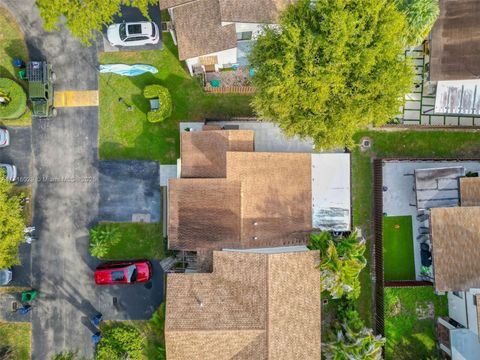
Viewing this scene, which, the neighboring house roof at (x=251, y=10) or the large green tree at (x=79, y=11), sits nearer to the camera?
the large green tree at (x=79, y=11)

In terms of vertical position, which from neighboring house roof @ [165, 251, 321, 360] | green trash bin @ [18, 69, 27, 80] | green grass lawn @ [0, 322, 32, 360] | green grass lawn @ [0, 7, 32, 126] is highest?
green grass lawn @ [0, 7, 32, 126]

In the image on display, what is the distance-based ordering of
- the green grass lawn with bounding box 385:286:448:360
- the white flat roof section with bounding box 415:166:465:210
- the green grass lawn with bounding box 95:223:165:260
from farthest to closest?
the green grass lawn with bounding box 95:223:165:260 → the green grass lawn with bounding box 385:286:448:360 → the white flat roof section with bounding box 415:166:465:210

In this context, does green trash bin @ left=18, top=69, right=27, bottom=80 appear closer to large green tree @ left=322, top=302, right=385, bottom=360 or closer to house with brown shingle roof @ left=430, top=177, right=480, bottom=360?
large green tree @ left=322, top=302, right=385, bottom=360

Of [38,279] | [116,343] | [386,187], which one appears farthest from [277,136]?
[38,279]

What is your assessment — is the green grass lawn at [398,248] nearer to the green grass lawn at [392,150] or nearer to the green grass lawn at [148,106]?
the green grass lawn at [392,150]

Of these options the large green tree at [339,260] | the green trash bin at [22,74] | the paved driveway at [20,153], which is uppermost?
the green trash bin at [22,74]

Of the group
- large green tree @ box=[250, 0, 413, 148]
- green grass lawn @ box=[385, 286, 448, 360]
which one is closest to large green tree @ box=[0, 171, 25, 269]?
large green tree @ box=[250, 0, 413, 148]

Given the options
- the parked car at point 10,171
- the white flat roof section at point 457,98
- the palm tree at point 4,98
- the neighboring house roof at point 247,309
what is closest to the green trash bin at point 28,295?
the parked car at point 10,171
